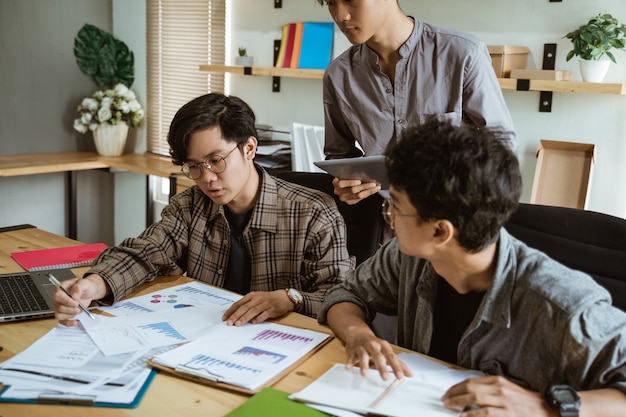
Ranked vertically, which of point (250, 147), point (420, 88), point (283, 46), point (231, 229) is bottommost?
point (231, 229)

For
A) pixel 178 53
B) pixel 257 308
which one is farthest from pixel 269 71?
pixel 257 308

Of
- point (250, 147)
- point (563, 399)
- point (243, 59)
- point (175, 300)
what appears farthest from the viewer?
point (243, 59)

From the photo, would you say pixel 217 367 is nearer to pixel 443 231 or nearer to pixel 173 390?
pixel 173 390

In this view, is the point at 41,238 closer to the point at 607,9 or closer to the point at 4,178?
the point at 4,178

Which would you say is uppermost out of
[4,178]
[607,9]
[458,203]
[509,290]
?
[607,9]

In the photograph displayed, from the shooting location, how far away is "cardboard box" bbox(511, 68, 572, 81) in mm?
2513

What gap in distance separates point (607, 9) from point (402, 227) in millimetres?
1788

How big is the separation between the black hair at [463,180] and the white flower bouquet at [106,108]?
10.7 ft

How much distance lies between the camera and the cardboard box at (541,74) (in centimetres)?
251

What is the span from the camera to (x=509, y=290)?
1150 millimetres

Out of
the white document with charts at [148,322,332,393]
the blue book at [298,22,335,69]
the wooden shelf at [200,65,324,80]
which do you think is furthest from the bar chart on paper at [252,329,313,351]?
the blue book at [298,22,335,69]

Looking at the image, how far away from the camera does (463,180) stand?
1.12 m

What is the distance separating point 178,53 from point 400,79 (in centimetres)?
249

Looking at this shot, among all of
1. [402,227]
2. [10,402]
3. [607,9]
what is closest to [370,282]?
[402,227]
